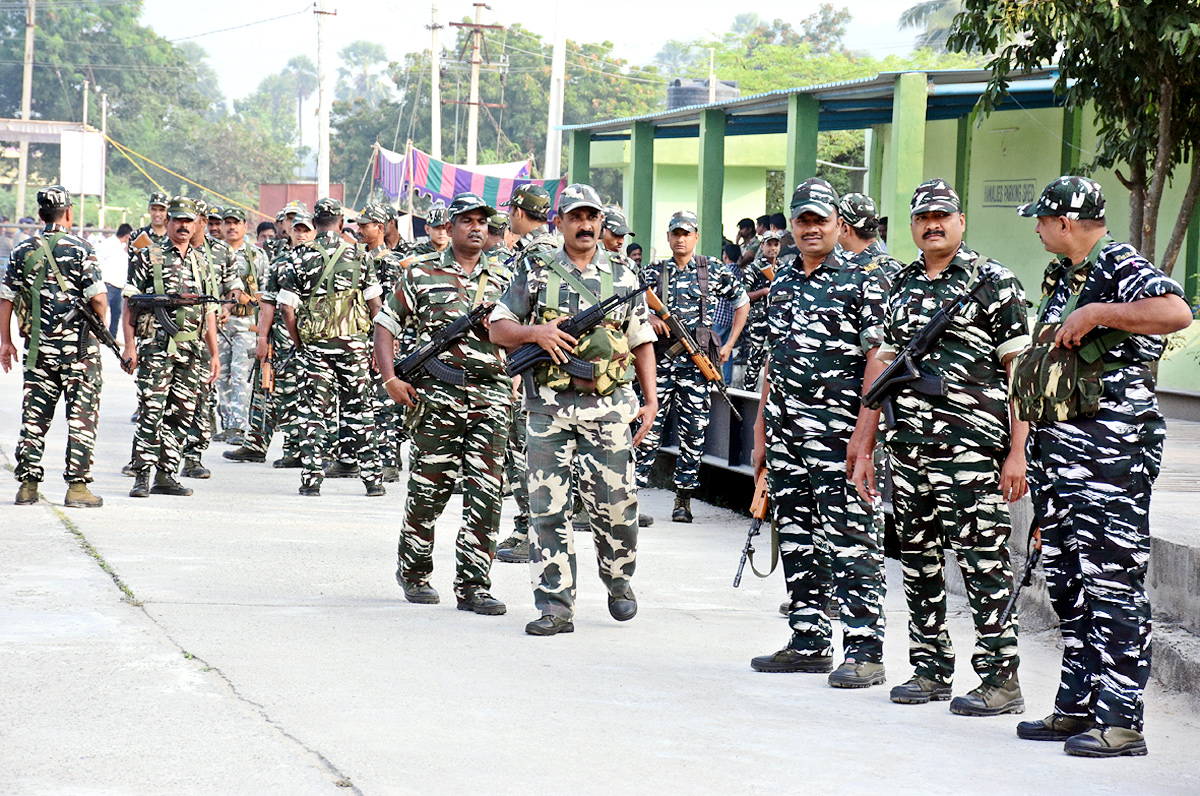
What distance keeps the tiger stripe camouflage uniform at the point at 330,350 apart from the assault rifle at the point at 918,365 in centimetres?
639

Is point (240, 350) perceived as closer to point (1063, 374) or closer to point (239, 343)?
point (239, 343)

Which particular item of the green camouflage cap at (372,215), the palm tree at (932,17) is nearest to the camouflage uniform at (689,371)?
the green camouflage cap at (372,215)

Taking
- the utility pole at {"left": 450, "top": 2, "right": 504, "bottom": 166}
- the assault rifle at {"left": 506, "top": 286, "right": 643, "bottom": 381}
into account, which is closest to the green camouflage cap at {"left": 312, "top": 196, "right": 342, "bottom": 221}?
the assault rifle at {"left": 506, "top": 286, "right": 643, "bottom": 381}

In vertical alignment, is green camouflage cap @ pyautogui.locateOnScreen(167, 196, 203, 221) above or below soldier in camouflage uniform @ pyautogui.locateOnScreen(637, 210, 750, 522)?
above

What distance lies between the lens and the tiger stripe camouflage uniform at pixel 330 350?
36.8 feet

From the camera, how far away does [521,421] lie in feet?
29.9

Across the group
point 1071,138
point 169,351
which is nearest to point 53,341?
point 169,351

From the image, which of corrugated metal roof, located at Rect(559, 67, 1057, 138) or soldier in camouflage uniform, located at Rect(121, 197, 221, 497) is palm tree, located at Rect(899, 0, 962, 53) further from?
soldier in camouflage uniform, located at Rect(121, 197, 221, 497)

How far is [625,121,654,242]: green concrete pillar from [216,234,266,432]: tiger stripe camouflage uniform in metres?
9.00

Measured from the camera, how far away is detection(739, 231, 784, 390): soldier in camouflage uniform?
1302cm

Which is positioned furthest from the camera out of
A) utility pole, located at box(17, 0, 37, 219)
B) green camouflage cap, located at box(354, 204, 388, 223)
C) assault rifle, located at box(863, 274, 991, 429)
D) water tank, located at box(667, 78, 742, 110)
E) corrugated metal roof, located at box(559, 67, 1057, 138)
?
utility pole, located at box(17, 0, 37, 219)

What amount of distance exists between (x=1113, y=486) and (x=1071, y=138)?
13787mm

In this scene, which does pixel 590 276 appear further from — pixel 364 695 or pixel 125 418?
pixel 125 418

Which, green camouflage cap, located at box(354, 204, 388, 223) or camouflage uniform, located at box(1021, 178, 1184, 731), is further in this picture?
green camouflage cap, located at box(354, 204, 388, 223)
